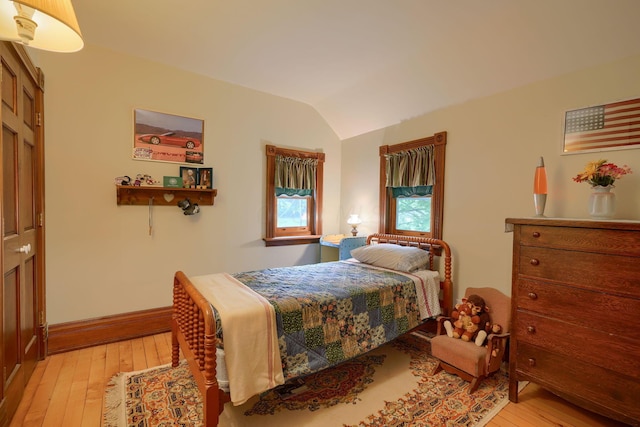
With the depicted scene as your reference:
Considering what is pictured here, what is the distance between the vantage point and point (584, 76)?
91.1 inches

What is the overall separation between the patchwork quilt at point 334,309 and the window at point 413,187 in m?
0.75

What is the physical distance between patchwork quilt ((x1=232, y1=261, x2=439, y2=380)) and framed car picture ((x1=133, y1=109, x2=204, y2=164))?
158cm

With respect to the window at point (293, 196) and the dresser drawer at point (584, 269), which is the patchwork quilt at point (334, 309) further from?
the window at point (293, 196)

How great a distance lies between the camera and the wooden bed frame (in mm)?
1624

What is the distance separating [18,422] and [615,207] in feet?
13.5

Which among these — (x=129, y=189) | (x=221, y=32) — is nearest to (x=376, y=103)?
(x=221, y=32)

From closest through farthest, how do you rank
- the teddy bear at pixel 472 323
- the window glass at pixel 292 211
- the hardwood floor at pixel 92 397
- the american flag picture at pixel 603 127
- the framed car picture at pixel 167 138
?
the hardwood floor at pixel 92 397, the american flag picture at pixel 603 127, the teddy bear at pixel 472 323, the framed car picture at pixel 167 138, the window glass at pixel 292 211

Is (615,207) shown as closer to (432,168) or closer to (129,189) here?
(432,168)

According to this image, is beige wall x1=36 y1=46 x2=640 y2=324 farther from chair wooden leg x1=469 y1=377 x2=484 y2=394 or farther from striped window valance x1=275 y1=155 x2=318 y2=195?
chair wooden leg x1=469 y1=377 x2=484 y2=394

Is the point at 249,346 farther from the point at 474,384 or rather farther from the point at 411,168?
the point at 411,168

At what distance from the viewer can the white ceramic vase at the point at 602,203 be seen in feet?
6.53

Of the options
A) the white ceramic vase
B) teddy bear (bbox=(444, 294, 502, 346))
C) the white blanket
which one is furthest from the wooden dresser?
the white blanket

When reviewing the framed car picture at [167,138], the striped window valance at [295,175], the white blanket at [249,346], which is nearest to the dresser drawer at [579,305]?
the white blanket at [249,346]

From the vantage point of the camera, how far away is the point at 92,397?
7.00 ft
